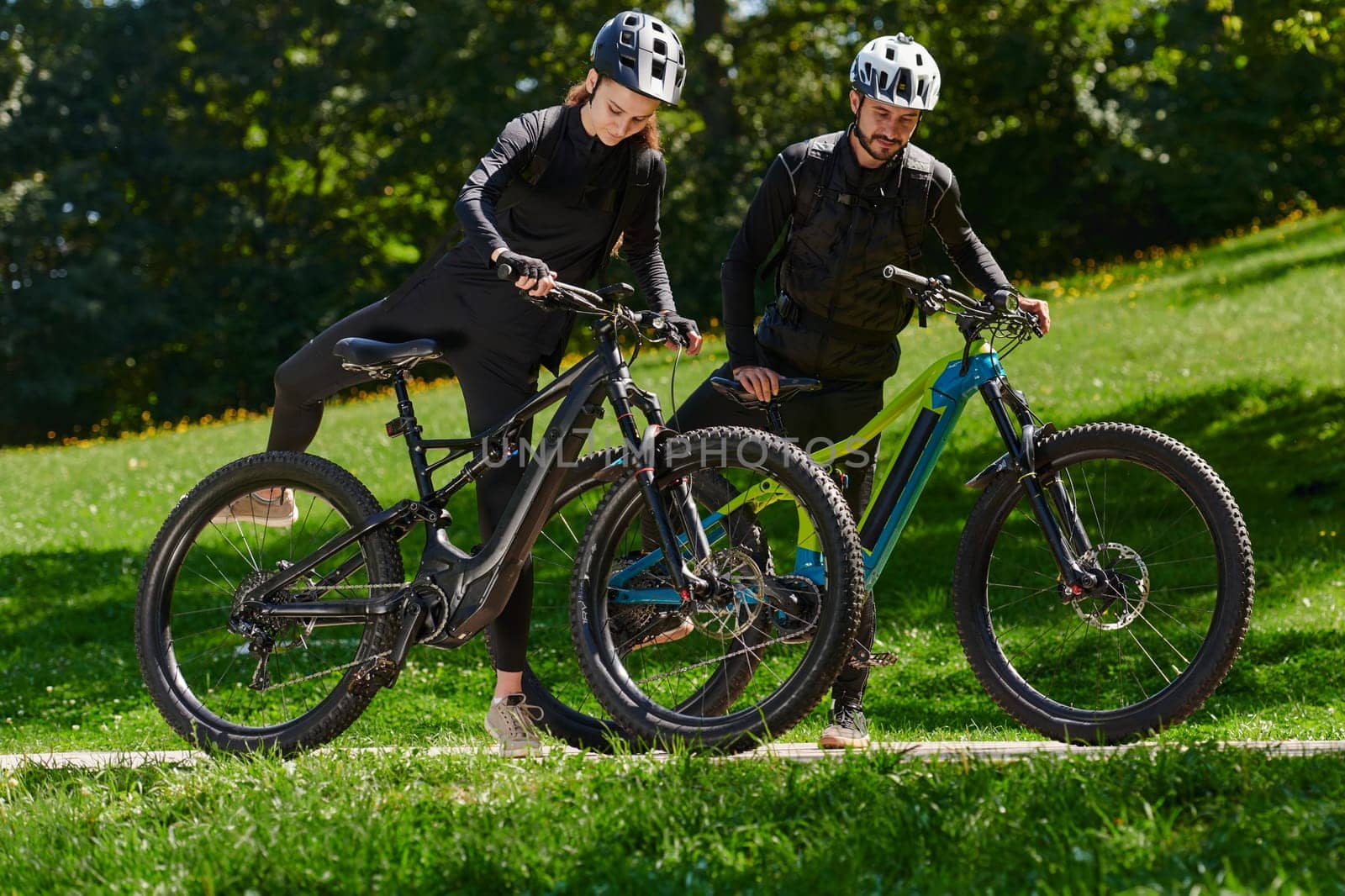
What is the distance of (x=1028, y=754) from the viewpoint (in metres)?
3.76

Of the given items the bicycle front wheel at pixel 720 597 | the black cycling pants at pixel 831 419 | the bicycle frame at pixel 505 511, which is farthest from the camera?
the black cycling pants at pixel 831 419

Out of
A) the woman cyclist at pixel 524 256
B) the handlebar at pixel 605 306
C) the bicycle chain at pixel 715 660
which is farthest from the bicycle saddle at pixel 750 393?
the bicycle chain at pixel 715 660

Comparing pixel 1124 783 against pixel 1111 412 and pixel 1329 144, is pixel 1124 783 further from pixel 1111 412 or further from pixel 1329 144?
pixel 1329 144

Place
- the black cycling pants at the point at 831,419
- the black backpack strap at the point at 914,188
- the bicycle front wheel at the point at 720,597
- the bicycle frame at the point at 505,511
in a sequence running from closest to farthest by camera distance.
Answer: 1. the bicycle front wheel at the point at 720,597
2. the bicycle frame at the point at 505,511
3. the black backpack strap at the point at 914,188
4. the black cycling pants at the point at 831,419

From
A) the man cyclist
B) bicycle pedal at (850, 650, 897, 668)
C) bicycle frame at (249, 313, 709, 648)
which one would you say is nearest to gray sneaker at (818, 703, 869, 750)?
the man cyclist

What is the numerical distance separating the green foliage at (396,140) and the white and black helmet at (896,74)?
57.0ft

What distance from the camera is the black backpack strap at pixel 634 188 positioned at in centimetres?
441

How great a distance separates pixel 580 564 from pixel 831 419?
1279 millimetres

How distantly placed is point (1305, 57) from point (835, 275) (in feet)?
71.6

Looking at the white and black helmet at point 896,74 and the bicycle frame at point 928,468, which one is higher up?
the white and black helmet at point 896,74

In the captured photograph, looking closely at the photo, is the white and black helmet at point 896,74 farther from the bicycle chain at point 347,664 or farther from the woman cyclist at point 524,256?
the bicycle chain at point 347,664

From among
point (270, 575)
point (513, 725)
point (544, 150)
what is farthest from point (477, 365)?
point (513, 725)

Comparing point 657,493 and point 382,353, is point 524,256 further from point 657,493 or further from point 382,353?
point 657,493

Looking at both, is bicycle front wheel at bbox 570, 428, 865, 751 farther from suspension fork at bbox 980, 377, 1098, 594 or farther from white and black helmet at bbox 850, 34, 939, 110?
white and black helmet at bbox 850, 34, 939, 110
